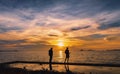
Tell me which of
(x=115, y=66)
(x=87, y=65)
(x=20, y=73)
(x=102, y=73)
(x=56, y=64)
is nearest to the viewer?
(x=20, y=73)

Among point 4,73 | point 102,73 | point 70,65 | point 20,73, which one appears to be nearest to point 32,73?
point 20,73

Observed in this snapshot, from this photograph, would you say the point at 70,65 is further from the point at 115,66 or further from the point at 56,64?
the point at 115,66

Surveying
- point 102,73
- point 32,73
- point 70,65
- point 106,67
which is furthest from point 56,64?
point 32,73

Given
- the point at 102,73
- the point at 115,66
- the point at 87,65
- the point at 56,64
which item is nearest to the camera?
the point at 102,73

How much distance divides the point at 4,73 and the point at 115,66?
49.5 ft

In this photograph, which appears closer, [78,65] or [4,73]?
[4,73]

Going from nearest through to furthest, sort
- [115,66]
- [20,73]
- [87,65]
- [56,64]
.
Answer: [20,73], [115,66], [87,65], [56,64]

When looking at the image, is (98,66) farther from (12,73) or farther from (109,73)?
(12,73)

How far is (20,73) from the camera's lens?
15023 mm

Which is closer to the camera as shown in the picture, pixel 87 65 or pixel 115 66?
pixel 115 66

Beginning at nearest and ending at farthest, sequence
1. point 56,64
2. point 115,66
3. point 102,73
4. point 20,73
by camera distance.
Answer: point 20,73, point 102,73, point 115,66, point 56,64

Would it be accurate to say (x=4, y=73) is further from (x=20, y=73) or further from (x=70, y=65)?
(x=70, y=65)

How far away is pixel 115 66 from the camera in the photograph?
24.7m

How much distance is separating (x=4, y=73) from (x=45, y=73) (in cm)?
336
